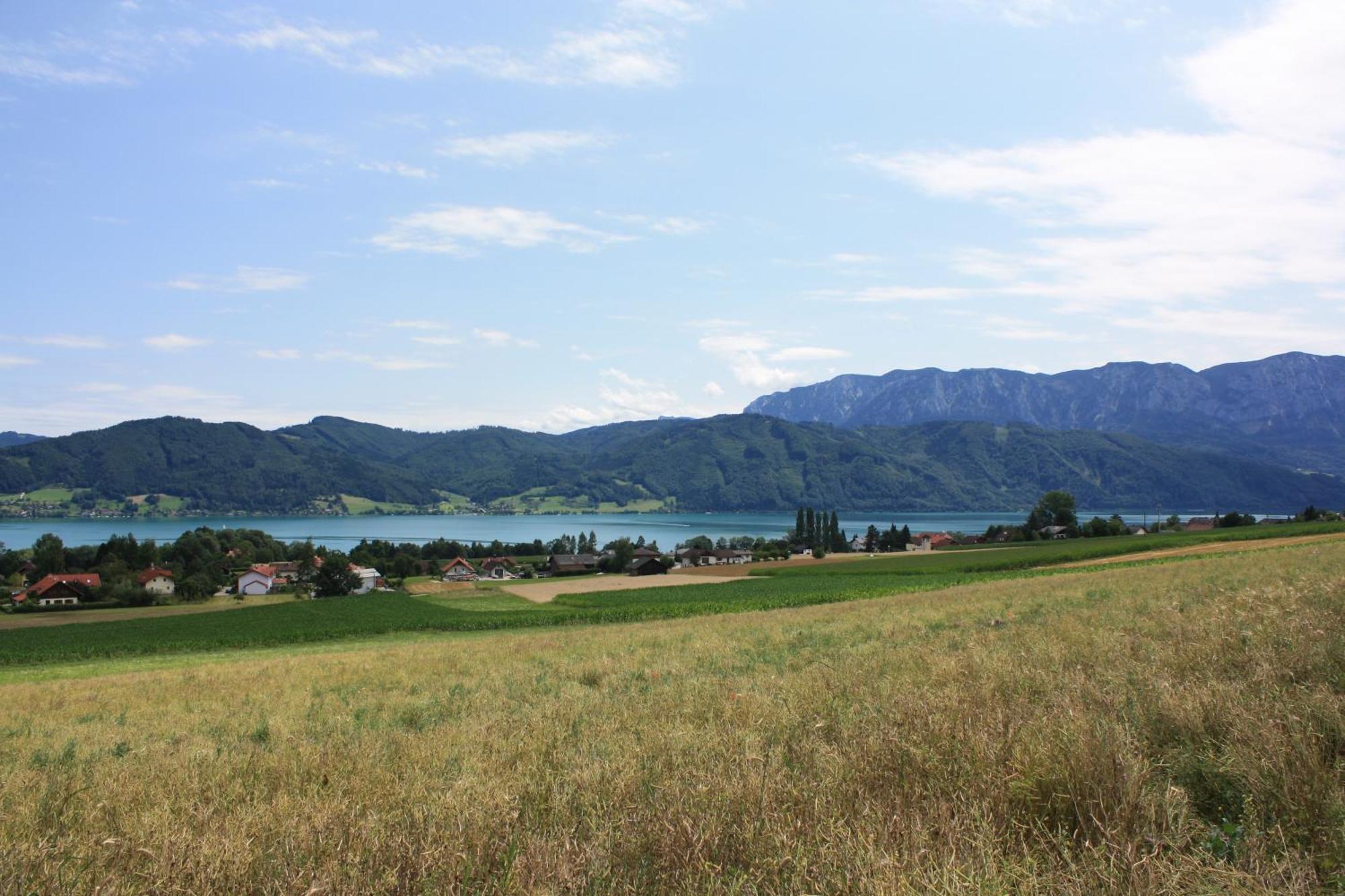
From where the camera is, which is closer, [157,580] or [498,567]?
[157,580]

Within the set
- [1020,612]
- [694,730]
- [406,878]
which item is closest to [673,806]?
[406,878]

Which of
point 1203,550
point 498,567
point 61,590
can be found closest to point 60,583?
point 61,590

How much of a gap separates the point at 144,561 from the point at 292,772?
134 metres

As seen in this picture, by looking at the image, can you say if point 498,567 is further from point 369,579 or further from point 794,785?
point 794,785

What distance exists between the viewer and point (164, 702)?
14188mm

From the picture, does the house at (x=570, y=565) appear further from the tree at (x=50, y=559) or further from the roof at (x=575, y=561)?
the tree at (x=50, y=559)

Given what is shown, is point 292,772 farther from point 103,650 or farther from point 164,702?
point 103,650

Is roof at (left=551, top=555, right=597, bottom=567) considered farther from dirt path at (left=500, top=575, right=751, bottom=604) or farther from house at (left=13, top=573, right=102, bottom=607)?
house at (left=13, top=573, right=102, bottom=607)

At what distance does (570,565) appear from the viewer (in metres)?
117

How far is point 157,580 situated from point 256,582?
12349 mm

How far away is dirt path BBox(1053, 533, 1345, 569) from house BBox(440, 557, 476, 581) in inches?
3413

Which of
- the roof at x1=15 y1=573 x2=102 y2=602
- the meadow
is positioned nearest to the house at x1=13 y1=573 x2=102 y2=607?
the roof at x1=15 y1=573 x2=102 y2=602

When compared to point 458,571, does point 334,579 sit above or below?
above

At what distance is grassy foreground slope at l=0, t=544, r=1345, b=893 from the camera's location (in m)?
3.32
